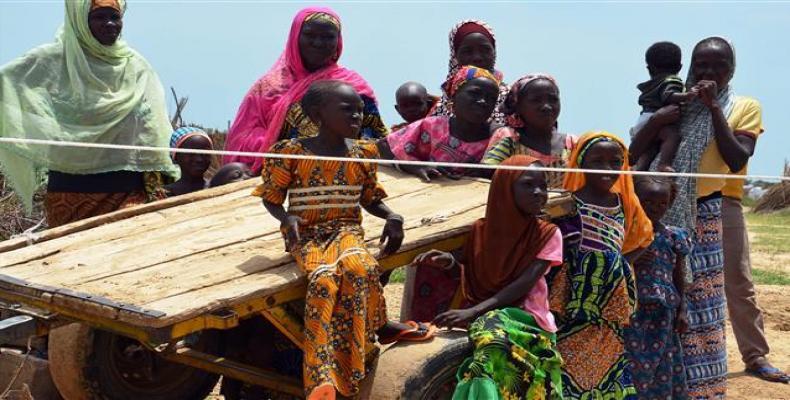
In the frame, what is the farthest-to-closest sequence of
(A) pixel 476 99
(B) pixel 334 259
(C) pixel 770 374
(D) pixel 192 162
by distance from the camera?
(C) pixel 770 374 < (D) pixel 192 162 < (A) pixel 476 99 < (B) pixel 334 259

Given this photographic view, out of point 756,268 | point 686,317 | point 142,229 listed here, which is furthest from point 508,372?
point 756,268

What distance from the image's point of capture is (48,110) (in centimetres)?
587

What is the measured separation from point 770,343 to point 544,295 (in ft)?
13.0

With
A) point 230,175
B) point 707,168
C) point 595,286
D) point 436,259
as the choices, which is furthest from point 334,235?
point 707,168

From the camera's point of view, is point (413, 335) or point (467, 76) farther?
point (467, 76)

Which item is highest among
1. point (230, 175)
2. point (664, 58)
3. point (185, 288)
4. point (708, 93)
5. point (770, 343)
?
point (664, 58)

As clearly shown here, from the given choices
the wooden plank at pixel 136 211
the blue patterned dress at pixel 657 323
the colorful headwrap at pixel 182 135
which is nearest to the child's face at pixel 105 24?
the colorful headwrap at pixel 182 135

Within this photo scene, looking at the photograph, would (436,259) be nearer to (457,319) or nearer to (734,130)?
(457,319)

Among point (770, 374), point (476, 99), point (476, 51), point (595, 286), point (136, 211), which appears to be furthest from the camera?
point (770, 374)

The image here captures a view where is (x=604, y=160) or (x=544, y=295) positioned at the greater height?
(x=604, y=160)

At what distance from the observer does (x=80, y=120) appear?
5980mm

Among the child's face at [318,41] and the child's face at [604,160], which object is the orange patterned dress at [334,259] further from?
the child's face at [318,41]

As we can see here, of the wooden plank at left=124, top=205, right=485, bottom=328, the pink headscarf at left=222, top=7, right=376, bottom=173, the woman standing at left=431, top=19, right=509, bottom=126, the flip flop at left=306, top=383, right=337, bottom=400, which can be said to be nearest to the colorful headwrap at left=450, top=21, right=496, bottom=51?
the woman standing at left=431, top=19, right=509, bottom=126

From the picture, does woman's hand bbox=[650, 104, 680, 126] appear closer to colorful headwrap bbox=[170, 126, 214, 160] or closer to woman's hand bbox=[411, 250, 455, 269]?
woman's hand bbox=[411, 250, 455, 269]
